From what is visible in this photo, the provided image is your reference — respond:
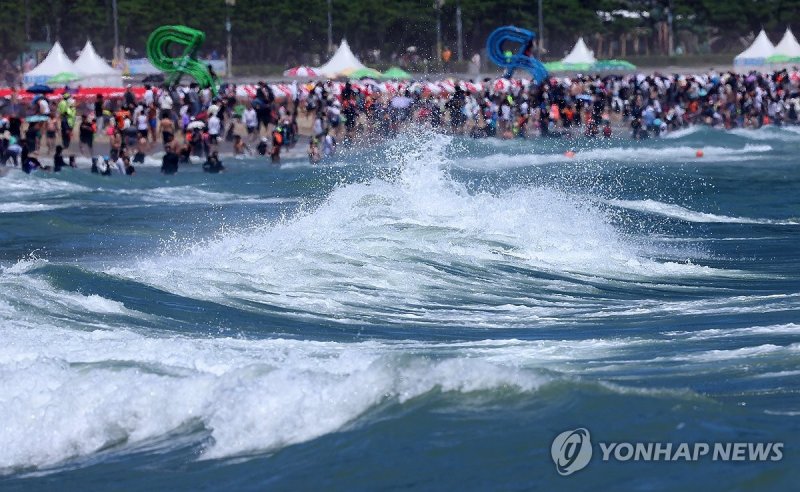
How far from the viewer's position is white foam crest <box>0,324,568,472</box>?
7910 millimetres

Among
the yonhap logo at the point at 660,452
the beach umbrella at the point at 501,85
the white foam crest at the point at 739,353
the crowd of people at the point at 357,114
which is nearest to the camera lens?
the yonhap logo at the point at 660,452

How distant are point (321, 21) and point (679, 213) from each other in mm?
49502

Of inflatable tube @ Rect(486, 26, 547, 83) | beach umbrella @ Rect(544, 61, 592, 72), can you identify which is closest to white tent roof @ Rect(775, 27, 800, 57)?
beach umbrella @ Rect(544, 61, 592, 72)

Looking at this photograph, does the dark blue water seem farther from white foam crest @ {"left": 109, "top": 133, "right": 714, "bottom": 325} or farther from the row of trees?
the row of trees

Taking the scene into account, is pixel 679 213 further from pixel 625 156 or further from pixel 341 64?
pixel 341 64

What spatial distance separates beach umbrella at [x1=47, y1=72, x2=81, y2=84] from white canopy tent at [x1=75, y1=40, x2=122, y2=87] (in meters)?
0.28

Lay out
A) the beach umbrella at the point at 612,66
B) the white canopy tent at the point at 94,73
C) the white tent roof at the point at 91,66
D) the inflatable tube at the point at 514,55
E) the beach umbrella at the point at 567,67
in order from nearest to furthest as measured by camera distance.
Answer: the inflatable tube at the point at 514,55 < the white canopy tent at the point at 94,73 < the white tent roof at the point at 91,66 < the beach umbrella at the point at 567,67 < the beach umbrella at the point at 612,66

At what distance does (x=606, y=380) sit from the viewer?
9.03 meters

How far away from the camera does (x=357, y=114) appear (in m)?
38.8

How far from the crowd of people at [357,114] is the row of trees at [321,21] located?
2573 centimetres

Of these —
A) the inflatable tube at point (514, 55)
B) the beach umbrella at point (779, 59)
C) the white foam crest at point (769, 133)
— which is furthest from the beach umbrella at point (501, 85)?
the beach umbrella at point (779, 59)

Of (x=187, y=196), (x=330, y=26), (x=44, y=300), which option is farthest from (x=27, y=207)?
(x=330, y=26)

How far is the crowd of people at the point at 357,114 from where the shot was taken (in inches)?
1345

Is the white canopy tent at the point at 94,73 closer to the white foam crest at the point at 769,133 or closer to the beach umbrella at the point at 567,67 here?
the beach umbrella at the point at 567,67
